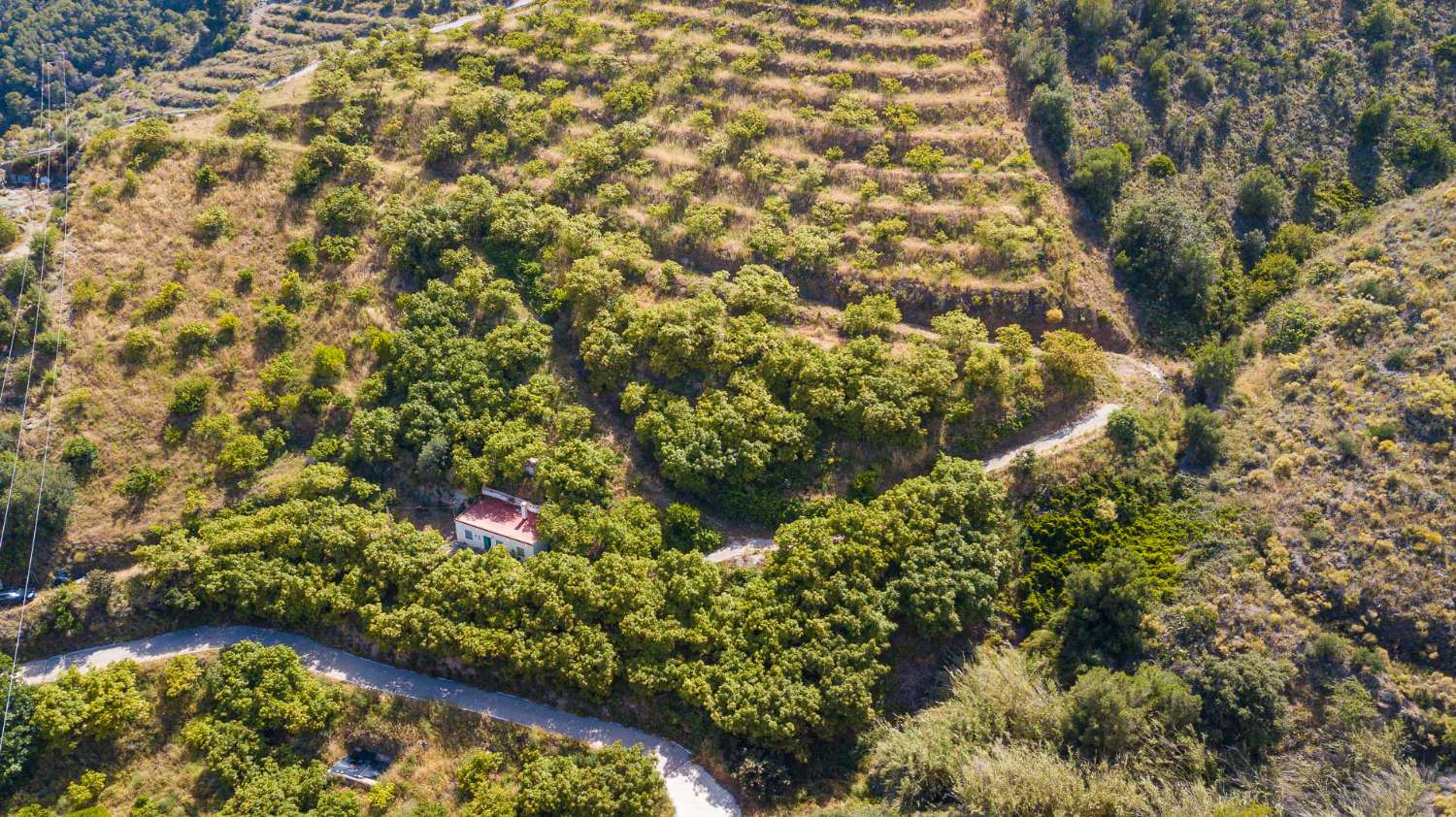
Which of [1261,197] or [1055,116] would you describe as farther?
[1055,116]

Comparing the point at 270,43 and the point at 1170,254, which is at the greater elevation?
the point at 270,43

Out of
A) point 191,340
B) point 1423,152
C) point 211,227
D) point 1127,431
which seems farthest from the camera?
point 1423,152

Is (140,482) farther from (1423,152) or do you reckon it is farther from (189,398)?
(1423,152)

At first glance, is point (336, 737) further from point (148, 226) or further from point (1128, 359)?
point (1128, 359)

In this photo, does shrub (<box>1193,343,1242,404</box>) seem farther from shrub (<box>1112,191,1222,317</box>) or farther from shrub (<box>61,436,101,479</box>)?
shrub (<box>61,436,101,479</box>)

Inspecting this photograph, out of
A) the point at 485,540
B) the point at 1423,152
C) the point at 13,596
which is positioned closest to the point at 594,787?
the point at 485,540

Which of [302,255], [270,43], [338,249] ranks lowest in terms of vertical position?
[302,255]

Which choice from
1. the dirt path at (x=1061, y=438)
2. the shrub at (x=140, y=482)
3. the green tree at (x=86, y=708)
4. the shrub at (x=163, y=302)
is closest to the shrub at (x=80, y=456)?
the shrub at (x=140, y=482)
